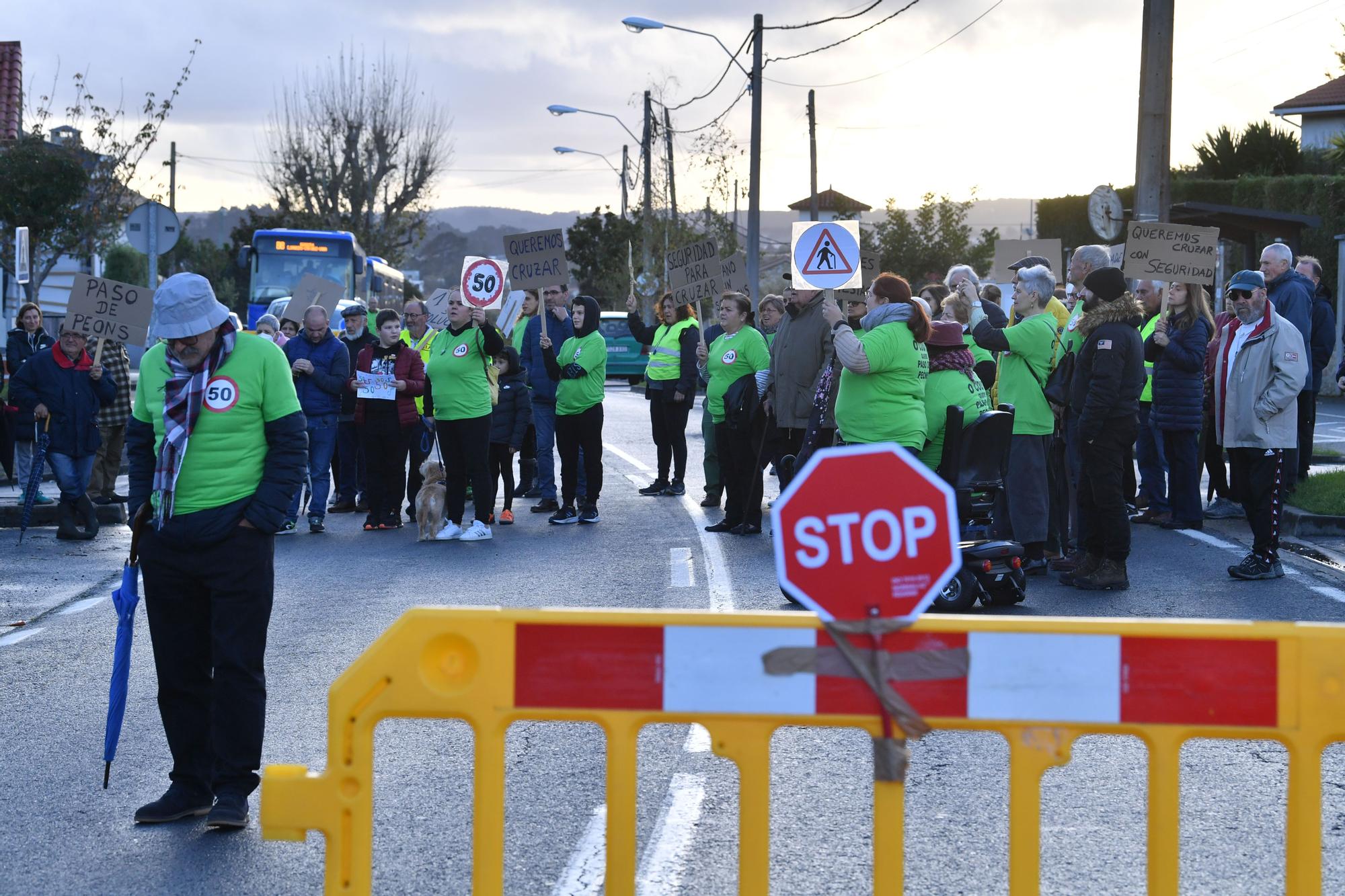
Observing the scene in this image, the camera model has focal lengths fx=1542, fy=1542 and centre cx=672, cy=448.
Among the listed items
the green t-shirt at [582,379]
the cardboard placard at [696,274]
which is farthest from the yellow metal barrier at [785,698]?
the cardboard placard at [696,274]

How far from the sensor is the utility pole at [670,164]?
153 feet

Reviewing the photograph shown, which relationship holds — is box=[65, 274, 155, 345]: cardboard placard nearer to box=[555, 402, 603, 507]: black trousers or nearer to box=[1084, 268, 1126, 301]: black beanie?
box=[555, 402, 603, 507]: black trousers

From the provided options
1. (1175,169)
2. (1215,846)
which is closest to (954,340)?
(1215,846)

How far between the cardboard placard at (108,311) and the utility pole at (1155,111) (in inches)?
379

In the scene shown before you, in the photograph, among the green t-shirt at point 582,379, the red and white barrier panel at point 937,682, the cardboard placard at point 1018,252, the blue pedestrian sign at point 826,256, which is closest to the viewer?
the red and white barrier panel at point 937,682

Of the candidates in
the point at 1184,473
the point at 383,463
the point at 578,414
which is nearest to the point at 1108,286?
the point at 1184,473

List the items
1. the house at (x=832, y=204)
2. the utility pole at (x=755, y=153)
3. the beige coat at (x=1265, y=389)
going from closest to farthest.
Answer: the beige coat at (x=1265, y=389) < the utility pole at (x=755, y=153) < the house at (x=832, y=204)

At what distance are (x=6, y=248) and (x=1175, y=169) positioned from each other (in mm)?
32307

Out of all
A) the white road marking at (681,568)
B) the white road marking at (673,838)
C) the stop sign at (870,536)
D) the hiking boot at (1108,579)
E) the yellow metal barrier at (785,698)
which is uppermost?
the stop sign at (870,536)

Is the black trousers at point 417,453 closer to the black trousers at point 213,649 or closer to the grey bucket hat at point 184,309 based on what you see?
the black trousers at point 213,649

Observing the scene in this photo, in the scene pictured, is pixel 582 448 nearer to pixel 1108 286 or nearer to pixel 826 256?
pixel 826 256

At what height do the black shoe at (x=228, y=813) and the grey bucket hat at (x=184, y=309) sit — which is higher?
the grey bucket hat at (x=184, y=309)

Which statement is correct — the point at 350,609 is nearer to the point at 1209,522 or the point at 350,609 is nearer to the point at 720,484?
the point at 720,484

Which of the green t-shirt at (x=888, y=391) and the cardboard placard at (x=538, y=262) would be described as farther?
the cardboard placard at (x=538, y=262)
